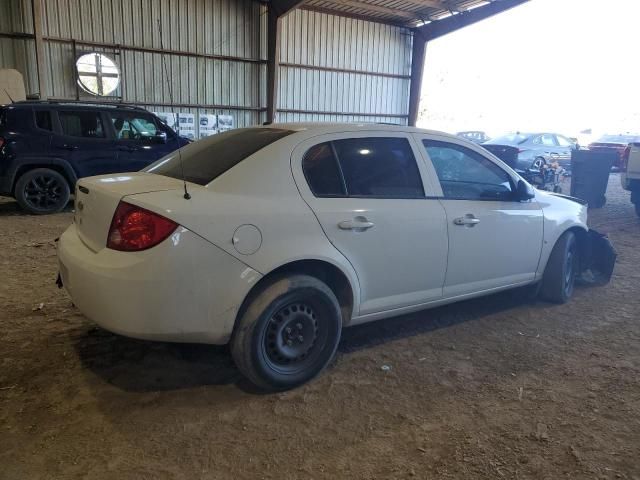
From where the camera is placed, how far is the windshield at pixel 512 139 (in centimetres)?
1552

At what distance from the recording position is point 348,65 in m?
16.7

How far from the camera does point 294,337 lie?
3.11 m

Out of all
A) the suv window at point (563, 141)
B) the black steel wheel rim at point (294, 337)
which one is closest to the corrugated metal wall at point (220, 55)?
the suv window at point (563, 141)

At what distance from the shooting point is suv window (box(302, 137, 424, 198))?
3.18m

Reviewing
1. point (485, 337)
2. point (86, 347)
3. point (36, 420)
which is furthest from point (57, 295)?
point (485, 337)

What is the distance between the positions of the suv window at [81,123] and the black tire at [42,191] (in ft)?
2.46

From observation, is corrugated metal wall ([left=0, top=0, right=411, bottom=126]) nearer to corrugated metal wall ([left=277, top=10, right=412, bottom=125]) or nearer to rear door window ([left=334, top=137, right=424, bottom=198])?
corrugated metal wall ([left=277, top=10, right=412, bottom=125])

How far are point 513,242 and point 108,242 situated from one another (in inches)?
116

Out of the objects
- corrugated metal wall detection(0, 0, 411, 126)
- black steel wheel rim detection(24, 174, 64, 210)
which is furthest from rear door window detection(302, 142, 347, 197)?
corrugated metal wall detection(0, 0, 411, 126)

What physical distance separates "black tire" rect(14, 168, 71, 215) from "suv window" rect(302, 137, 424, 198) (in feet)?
22.8

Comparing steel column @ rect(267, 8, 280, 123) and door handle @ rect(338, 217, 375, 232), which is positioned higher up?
steel column @ rect(267, 8, 280, 123)

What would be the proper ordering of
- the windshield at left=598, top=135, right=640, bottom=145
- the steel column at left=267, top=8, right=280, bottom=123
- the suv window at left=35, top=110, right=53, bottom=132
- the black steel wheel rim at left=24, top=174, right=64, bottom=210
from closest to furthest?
the suv window at left=35, top=110, right=53, bottom=132, the black steel wheel rim at left=24, top=174, right=64, bottom=210, the steel column at left=267, top=8, right=280, bottom=123, the windshield at left=598, top=135, right=640, bottom=145

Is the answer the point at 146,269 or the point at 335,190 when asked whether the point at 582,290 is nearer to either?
the point at 335,190

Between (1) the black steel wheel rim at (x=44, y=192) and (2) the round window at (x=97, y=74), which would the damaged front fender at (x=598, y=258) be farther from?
(2) the round window at (x=97, y=74)
